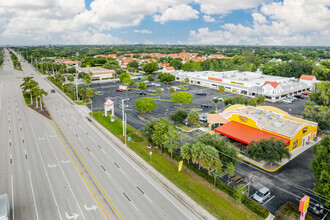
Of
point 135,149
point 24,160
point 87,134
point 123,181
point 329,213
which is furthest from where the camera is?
point 87,134

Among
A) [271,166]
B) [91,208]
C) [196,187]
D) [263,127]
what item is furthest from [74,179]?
[263,127]

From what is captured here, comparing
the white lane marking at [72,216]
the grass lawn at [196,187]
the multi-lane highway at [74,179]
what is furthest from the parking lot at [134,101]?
the white lane marking at [72,216]

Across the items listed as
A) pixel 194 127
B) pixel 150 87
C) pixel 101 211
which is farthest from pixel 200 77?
pixel 101 211

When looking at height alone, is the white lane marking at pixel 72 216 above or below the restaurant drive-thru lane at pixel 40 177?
below

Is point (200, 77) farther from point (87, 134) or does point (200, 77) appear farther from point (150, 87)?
point (87, 134)

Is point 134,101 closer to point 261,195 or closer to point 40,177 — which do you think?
point 40,177

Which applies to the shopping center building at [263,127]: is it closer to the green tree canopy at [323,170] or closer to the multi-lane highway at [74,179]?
the green tree canopy at [323,170]
